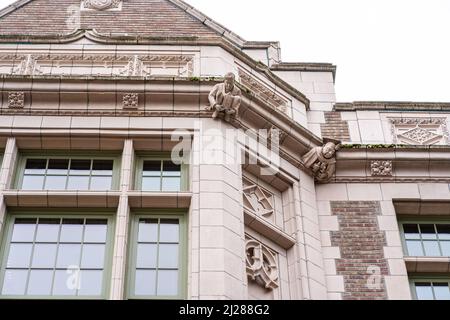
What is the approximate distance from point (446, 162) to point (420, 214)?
106cm

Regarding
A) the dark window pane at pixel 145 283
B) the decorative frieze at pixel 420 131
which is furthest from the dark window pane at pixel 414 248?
the dark window pane at pixel 145 283

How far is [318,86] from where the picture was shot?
1694cm

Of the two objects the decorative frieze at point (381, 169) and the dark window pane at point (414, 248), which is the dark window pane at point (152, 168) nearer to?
the decorative frieze at point (381, 169)

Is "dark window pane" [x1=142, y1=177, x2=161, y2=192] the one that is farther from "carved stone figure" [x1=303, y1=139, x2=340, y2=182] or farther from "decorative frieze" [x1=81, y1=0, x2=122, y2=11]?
"decorative frieze" [x1=81, y1=0, x2=122, y2=11]

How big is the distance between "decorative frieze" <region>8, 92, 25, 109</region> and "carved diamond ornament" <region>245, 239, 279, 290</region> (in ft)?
13.5

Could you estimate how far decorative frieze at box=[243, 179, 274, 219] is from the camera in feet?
45.7

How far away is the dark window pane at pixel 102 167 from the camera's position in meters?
13.9

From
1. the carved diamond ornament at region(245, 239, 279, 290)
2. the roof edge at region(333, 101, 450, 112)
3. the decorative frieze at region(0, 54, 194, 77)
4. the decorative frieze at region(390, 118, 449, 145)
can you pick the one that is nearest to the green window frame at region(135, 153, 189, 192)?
the carved diamond ornament at region(245, 239, 279, 290)

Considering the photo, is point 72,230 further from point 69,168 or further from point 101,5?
point 101,5

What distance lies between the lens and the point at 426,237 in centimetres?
1466

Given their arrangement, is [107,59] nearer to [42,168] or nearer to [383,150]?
[42,168]

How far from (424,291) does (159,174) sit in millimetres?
4269

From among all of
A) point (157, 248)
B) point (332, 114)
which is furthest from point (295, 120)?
point (157, 248)

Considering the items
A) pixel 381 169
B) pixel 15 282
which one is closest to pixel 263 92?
pixel 381 169
